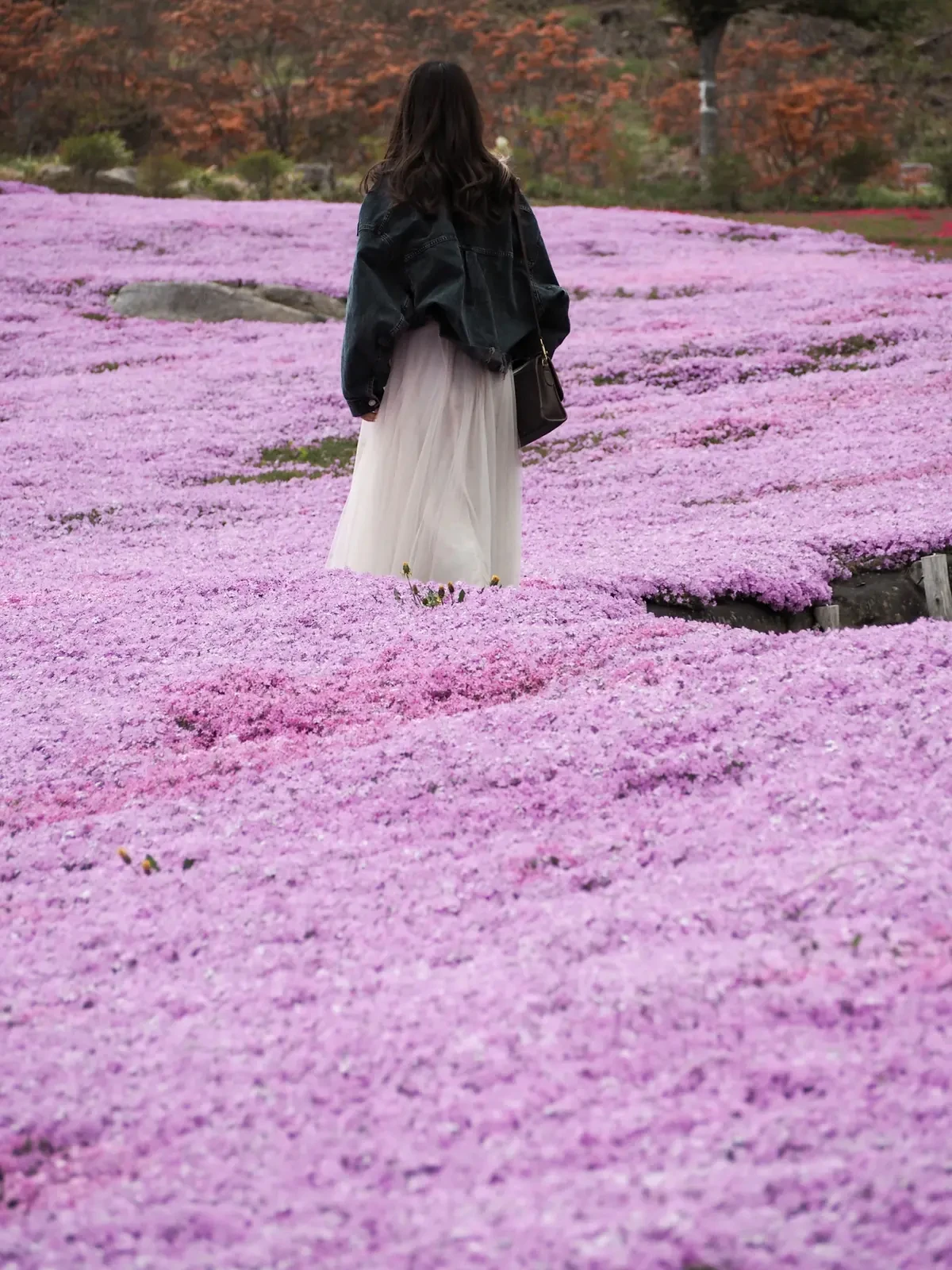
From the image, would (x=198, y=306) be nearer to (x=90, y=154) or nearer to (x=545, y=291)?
(x=545, y=291)

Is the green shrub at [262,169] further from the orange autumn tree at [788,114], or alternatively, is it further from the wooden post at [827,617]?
the wooden post at [827,617]

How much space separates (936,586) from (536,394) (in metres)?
3.09

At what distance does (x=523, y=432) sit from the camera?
820 cm

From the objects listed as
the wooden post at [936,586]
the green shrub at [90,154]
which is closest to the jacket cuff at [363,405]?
the wooden post at [936,586]

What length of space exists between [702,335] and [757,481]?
26.1ft

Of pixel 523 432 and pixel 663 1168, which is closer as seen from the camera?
pixel 663 1168

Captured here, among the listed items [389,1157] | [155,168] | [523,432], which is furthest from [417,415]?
[155,168]

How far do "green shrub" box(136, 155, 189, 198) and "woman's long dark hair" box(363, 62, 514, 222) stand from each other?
31.7m

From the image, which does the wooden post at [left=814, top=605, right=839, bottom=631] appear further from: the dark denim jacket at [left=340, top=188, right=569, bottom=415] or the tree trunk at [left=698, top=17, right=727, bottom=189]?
the tree trunk at [left=698, top=17, right=727, bottom=189]

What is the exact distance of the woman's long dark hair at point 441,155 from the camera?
7207 millimetres

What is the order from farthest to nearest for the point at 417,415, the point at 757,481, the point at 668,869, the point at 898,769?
the point at 757,481 → the point at 417,415 → the point at 898,769 → the point at 668,869

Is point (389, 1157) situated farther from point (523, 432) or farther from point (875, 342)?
point (875, 342)

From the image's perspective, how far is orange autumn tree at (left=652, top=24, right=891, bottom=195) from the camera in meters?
41.4

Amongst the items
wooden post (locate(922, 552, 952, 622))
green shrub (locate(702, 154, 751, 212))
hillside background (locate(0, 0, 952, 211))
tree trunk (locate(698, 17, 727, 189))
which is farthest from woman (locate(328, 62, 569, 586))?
tree trunk (locate(698, 17, 727, 189))
